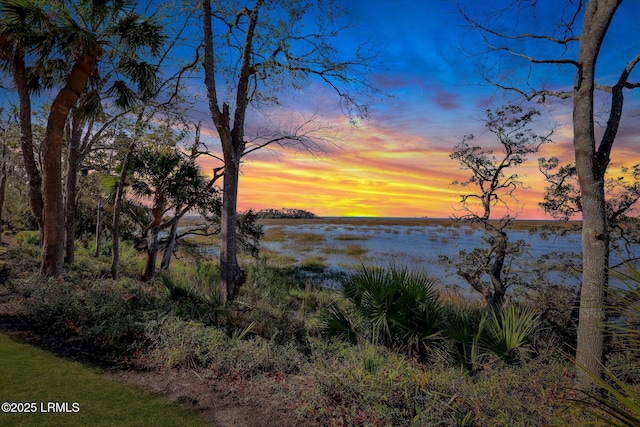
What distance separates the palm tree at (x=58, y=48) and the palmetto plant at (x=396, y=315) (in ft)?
29.6

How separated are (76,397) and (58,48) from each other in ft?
34.4

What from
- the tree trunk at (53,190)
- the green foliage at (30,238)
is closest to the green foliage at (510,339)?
the tree trunk at (53,190)

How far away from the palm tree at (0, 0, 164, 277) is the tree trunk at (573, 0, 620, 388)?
11750 mm

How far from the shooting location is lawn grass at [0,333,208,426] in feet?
13.0

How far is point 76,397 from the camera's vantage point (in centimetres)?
438

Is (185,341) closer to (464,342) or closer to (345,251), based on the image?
(464,342)

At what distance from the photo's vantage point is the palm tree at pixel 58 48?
982 cm

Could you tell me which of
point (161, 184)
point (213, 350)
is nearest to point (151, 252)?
point (161, 184)

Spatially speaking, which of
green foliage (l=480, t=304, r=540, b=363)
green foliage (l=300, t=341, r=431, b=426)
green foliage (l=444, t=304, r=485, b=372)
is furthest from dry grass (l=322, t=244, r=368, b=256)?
green foliage (l=300, t=341, r=431, b=426)

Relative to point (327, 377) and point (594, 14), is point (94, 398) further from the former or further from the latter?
point (594, 14)

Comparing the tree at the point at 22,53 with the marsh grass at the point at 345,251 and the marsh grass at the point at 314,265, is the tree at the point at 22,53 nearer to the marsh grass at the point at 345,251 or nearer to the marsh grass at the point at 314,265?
the marsh grass at the point at 314,265

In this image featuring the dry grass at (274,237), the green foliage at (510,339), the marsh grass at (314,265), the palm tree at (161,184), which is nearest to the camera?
the green foliage at (510,339)

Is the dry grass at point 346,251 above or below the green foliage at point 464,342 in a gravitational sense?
below

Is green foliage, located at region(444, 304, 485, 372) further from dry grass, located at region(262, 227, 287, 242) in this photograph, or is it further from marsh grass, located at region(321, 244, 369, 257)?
dry grass, located at region(262, 227, 287, 242)
